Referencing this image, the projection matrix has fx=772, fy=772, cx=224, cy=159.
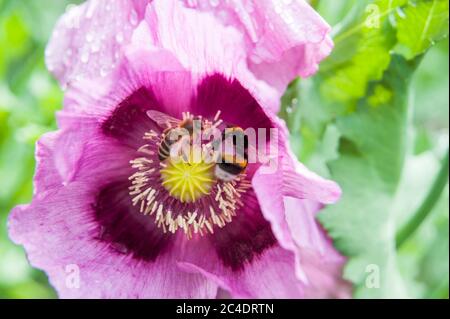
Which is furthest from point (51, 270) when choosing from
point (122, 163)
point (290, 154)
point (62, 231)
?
point (290, 154)

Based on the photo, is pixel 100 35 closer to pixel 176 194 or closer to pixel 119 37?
pixel 119 37

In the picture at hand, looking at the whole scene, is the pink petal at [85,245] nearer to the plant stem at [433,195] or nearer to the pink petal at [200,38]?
the pink petal at [200,38]

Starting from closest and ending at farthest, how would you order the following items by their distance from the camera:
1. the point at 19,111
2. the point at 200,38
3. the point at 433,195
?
the point at 200,38 → the point at 433,195 → the point at 19,111

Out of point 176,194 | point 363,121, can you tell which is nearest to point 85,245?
point 176,194

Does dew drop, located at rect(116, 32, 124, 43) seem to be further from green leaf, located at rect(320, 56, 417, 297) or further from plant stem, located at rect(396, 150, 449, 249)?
plant stem, located at rect(396, 150, 449, 249)

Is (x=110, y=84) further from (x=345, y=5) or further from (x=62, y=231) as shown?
(x=345, y=5)

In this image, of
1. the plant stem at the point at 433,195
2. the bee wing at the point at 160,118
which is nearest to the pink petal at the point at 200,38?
the bee wing at the point at 160,118
